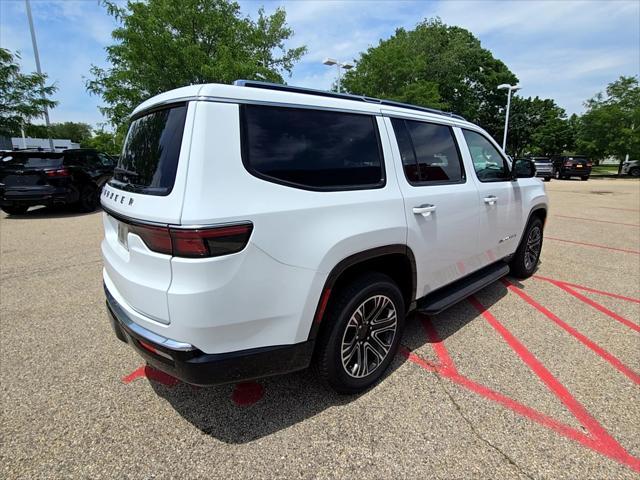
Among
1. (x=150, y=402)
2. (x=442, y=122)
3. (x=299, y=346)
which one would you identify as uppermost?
(x=442, y=122)

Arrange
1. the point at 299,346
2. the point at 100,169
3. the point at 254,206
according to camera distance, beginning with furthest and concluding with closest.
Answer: the point at 100,169 < the point at 299,346 < the point at 254,206

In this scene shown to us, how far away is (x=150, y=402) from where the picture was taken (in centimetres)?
246

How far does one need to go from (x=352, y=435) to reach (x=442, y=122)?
102 inches

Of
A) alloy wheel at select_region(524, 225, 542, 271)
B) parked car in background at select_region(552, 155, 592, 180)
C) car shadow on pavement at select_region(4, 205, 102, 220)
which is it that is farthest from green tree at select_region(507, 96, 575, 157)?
car shadow on pavement at select_region(4, 205, 102, 220)

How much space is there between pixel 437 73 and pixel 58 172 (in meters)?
36.6

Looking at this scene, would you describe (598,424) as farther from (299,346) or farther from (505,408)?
(299,346)

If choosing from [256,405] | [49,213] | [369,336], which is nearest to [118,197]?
[256,405]

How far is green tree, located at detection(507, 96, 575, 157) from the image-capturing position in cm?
4650

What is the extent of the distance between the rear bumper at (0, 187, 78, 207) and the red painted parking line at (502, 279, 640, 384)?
32.9 feet

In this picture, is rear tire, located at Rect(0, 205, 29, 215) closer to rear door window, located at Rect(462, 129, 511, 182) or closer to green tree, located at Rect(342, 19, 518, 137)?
rear door window, located at Rect(462, 129, 511, 182)

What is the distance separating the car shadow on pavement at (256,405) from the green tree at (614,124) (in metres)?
37.8

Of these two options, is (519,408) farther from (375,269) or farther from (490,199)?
(490,199)

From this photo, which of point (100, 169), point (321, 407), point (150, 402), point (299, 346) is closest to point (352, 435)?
point (321, 407)

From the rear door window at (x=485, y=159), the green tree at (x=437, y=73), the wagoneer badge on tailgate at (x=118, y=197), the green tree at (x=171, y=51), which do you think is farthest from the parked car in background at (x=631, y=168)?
the wagoneer badge on tailgate at (x=118, y=197)
